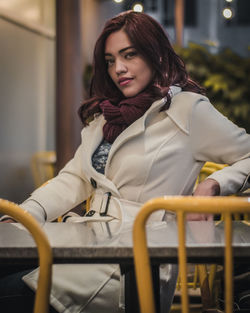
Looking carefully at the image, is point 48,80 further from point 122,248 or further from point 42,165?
point 122,248

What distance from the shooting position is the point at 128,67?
2.01 metres

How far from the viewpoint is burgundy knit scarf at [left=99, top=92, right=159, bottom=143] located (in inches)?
77.4

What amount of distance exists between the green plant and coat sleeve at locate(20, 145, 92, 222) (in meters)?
4.68

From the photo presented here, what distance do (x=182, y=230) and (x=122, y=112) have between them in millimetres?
977

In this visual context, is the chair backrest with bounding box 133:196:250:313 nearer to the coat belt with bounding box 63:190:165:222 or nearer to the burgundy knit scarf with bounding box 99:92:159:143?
the coat belt with bounding box 63:190:165:222

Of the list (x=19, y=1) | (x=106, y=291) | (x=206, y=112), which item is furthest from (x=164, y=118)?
(x=19, y=1)

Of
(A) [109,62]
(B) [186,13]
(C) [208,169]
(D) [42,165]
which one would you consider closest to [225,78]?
(D) [42,165]

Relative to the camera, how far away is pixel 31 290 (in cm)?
149

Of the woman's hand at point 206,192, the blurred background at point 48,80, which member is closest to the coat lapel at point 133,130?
the woman's hand at point 206,192

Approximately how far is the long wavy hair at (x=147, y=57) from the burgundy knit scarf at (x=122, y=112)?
6 centimetres

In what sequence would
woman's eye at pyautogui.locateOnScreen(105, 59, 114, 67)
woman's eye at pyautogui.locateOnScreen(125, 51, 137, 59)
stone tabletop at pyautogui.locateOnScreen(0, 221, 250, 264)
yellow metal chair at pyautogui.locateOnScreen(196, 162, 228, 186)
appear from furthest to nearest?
yellow metal chair at pyautogui.locateOnScreen(196, 162, 228, 186) → woman's eye at pyautogui.locateOnScreen(105, 59, 114, 67) → woman's eye at pyautogui.locateOnScreen(125, 51, 137, 59) → stone tabletop at pyautogui.locateOnScreen(0, 221, 250, 264)

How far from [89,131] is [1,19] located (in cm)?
402

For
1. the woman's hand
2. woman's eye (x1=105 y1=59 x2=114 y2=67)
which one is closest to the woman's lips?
woman's eye (x1=105 y1=59 x2=114 y2=67)

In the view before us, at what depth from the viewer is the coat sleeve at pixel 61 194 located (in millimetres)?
2000
